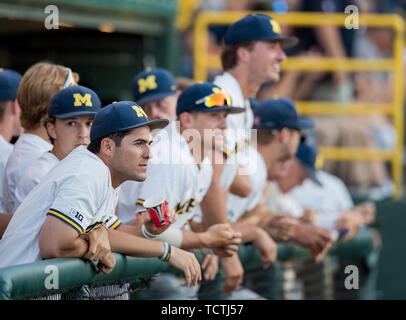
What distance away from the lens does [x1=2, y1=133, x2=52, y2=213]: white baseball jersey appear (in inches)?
144

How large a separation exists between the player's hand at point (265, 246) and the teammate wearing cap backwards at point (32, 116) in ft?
4.09

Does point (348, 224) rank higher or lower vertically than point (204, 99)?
lower

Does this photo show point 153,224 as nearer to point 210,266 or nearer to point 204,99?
point 210,266

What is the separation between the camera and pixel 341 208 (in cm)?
662

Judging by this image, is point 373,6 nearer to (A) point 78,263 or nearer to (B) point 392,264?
(B) point 392,264

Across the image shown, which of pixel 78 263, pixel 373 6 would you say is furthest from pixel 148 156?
pixel 373 6

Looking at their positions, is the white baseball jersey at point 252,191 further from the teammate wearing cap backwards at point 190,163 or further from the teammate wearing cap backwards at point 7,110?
the teammate wearing cap backwards at point 7,110

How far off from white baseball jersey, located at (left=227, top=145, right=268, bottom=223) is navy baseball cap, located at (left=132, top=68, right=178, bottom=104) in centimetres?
60

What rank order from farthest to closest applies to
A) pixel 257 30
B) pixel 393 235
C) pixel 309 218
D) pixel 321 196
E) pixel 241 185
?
pixel 393 235, pixel 321 196, pixel 309 218, pixel 257 30, pixel 241 185

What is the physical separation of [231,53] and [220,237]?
5.27ft

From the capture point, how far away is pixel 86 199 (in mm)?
2865

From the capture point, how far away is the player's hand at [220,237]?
3.75 m

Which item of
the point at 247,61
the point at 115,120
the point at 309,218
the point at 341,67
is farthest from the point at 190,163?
the point at 341,67

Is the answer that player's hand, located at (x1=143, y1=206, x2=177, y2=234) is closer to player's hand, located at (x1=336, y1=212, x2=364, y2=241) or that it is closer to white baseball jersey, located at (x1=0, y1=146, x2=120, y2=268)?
white baseball jersey, located at (x1=0, y1=146, x2=120, y2=268)
